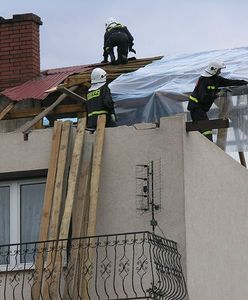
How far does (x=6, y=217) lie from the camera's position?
18859 mm

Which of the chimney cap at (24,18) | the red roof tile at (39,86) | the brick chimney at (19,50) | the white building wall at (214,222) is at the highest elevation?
the chimney cap at (24,18)

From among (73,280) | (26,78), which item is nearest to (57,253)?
(73,280)

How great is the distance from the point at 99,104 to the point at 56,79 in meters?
3.94

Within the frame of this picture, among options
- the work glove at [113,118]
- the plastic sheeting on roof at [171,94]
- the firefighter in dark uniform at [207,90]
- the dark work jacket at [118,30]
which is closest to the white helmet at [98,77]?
the work glove at [113,118]

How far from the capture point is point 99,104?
19906 mm

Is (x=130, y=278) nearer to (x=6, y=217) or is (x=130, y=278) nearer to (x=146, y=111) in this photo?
(x=6, y=217)

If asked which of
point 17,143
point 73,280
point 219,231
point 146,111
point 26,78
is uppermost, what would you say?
point 26,78

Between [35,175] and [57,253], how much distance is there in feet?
5.68

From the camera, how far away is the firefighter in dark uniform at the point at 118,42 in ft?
79.9

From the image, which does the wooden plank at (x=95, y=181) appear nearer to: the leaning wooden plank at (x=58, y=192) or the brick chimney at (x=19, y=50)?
the leaning wooden plank at (x=58, y=192)

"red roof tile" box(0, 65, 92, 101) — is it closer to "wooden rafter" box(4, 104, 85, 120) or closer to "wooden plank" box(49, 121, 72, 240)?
"wooden rafter" box(4, 104, 85, 120)

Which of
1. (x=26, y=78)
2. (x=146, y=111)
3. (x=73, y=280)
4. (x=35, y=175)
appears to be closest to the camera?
(x=73, y=280)

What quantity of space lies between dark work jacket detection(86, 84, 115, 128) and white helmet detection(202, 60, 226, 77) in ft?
5.70

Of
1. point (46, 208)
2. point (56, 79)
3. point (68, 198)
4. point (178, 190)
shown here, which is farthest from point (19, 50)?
point (178, 190)
